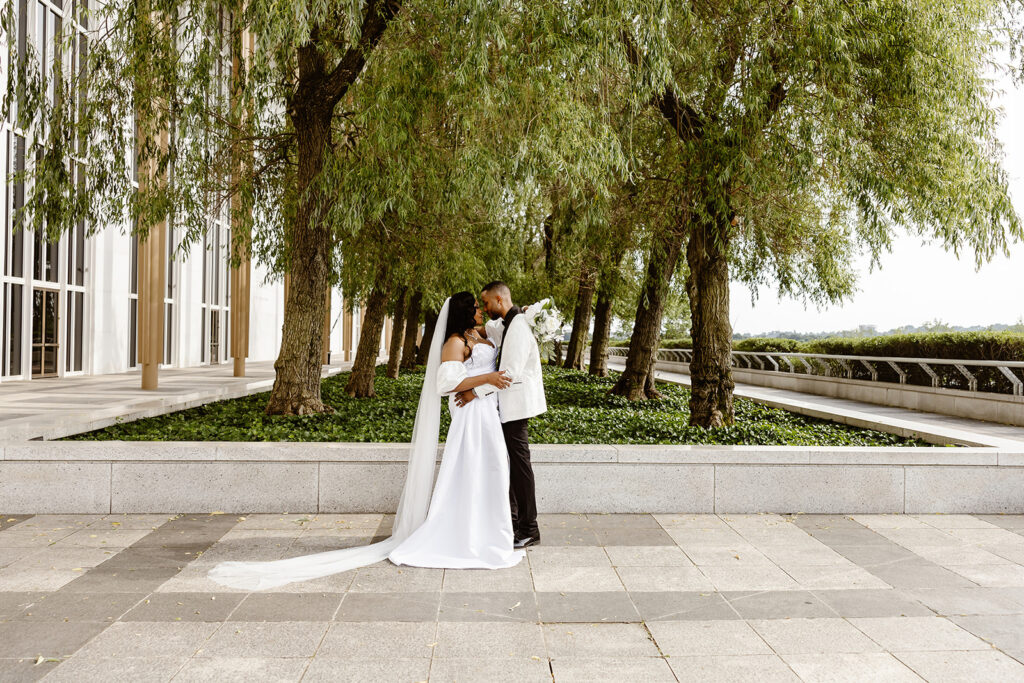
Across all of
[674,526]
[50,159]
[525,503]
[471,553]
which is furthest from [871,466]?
[50,159]

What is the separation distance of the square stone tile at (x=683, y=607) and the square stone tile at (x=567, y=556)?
71cm

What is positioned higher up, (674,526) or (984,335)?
(984,335)

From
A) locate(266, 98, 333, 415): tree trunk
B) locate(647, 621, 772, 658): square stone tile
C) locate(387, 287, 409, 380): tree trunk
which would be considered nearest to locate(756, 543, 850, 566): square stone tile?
locate(647, 621, 772, 658): square stone tile

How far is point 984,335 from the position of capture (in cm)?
1655

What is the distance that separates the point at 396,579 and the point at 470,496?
85 centimetres

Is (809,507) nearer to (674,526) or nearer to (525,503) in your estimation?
(674,526)

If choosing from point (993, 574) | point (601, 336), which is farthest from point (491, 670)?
point (601, 336)

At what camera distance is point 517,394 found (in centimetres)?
575

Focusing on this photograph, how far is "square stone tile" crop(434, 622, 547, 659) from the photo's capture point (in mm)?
3783

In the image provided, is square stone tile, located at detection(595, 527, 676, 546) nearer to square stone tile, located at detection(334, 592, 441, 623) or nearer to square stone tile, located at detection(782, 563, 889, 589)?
square stone tile, located at detection(782, 563, 889, 589)

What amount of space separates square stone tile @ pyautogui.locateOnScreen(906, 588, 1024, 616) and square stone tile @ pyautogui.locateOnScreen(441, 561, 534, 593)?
2368 millimetres

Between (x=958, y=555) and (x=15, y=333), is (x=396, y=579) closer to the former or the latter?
(x=958, y=555)

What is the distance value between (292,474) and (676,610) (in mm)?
3705

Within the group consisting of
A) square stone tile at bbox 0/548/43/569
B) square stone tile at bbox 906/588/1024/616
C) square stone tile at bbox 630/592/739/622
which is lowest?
square stone tile at bbox 906/588/1024/616
